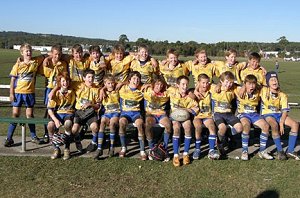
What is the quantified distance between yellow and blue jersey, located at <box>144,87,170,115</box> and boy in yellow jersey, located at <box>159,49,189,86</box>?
48 cm

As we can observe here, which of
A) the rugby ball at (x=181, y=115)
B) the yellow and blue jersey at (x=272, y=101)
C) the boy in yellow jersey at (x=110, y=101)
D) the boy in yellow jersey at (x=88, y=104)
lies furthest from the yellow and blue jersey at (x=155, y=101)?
the yellow and blue jersey at (x=272, y=101)

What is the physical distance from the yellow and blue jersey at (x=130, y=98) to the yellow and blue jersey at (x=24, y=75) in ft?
5.49

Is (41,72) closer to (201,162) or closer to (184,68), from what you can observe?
(184,68)

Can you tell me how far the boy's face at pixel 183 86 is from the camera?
649 centimetres

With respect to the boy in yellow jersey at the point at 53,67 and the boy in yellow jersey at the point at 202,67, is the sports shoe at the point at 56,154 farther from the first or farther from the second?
the boy in yellow jersey at the point at 202,67

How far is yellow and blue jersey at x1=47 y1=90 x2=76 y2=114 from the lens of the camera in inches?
260

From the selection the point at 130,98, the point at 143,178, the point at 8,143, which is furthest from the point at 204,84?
the point at 8,143

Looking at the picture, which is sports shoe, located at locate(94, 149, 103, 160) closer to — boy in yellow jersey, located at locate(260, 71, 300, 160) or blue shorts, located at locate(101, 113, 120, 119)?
blue shorts, located at locate(101, 113, 120, 119)

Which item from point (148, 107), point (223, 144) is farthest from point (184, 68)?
point (223, 144)

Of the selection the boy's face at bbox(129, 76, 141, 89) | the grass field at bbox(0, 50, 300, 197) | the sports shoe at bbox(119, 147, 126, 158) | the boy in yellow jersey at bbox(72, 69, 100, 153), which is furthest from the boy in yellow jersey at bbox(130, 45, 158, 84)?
the grass field at bbox(0, 50, 300, 197)

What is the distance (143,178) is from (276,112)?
265 cm

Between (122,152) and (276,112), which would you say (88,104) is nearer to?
(122,152)

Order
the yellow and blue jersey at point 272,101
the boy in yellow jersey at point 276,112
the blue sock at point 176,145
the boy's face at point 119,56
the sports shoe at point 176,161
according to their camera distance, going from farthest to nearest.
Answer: the boy's face at point 119,56, the yellow and blue jersey at point 272,101, the boy in yellow jersey at point 276,112, the blue sock at point 176,145, the sports shoe at point 176,161

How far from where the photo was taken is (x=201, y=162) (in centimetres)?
618
